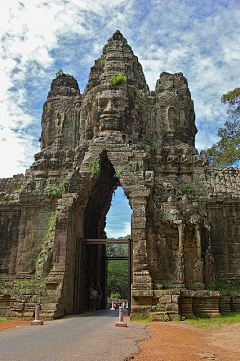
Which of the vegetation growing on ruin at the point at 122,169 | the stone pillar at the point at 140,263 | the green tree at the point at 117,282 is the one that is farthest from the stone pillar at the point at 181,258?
the green tree at the point at 117,282

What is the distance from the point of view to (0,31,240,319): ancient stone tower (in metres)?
15.2

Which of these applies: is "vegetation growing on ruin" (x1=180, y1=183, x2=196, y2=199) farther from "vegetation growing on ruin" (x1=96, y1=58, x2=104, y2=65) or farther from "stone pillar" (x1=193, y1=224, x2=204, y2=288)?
"vegetation growing on ruin" (x1=96, y1=58, x2=104, y2=65)

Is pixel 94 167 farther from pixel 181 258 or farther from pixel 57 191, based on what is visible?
pixel 181 258

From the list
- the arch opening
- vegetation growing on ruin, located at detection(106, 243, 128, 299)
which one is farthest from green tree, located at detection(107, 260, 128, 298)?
the arch opening

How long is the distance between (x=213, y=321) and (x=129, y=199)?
5.59 metres

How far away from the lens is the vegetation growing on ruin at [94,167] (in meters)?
17.2

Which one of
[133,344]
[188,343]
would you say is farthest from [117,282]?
[133,344]

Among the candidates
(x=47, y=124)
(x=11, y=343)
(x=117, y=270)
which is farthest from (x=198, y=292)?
(x=117, y=270)

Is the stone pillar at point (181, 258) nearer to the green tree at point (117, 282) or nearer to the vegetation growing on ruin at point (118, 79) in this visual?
the vegetation growing on ruin at point (118, 79)

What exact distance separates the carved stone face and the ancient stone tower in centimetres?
5

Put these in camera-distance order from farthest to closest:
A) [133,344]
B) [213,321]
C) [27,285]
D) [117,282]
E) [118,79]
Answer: [117,282] < [118,79] < [27,285] < [213,321] < [133,344]

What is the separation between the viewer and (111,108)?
1930cm

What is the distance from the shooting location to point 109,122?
19.2 meters

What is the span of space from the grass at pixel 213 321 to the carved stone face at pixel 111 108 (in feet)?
31.2
